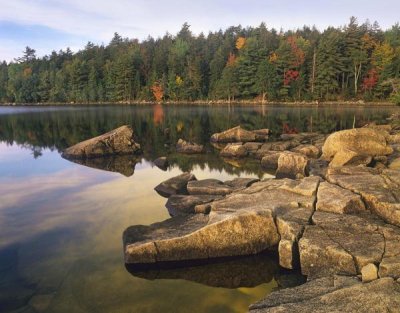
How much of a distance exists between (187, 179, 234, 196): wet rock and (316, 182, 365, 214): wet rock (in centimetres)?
408

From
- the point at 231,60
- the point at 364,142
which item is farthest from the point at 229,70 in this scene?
the point at 364,142

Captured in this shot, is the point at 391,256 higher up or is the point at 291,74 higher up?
the point at 291,74

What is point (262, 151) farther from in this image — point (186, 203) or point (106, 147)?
point (186, 203)

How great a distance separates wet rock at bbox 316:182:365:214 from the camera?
37.2 ft

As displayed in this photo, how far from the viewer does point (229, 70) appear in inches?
4060

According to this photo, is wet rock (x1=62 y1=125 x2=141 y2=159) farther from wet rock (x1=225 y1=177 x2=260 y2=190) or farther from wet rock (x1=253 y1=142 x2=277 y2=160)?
wet rock (x1=225 y1=177 x2=260 y2=190)

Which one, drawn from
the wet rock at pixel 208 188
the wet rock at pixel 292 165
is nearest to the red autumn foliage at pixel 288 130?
the wet rock at pixel 292 165

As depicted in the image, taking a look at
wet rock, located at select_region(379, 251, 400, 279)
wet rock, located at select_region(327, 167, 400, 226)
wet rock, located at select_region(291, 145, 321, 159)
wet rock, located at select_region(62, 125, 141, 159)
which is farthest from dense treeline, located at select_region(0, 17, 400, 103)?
wet rock, located at select_region(379, 251, 400, 279)

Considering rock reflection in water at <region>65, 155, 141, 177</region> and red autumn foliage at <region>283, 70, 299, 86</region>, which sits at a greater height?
red autumn foliage at <region>283, 70, 299, 86</region>

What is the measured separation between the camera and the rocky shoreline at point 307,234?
729 cm

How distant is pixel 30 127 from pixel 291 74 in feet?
222

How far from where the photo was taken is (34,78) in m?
137

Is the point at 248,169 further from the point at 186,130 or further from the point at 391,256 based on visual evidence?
the point at 186,130

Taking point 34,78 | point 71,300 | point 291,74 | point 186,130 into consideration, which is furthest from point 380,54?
point 34,78
